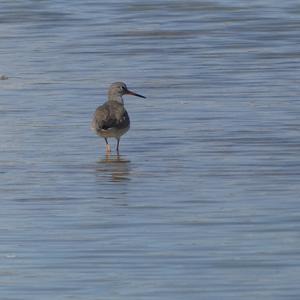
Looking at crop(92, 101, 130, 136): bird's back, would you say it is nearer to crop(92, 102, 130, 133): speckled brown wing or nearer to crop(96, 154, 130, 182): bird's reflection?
crop(92, 102, 130, 133): speckled brown wing

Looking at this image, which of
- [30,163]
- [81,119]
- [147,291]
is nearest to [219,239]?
[147,291]

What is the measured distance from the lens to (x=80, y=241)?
10.2 m

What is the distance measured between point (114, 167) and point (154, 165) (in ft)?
1.40

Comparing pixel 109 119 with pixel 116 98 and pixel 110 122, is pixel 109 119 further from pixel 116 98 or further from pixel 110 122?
pixel 116 98

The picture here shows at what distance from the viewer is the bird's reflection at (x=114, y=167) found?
13.0 metres

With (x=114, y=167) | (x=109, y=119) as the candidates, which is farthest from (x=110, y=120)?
(x=114, y=167)

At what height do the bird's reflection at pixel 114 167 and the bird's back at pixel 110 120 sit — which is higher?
the bird's back at pixel 110 120

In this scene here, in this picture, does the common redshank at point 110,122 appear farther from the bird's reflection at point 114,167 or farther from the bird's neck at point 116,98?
the bird's neck at point 116,98

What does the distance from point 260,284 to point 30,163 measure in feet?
16.0

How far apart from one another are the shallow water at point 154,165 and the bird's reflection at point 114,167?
0.11 feet

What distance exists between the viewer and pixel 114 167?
1350 centimetres

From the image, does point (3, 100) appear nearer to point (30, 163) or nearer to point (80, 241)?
point (30, 163)

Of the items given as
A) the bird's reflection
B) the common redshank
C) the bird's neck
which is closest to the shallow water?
the bird's reflection

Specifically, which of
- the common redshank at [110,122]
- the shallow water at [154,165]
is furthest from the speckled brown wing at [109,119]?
the shallow water at [154,165]
